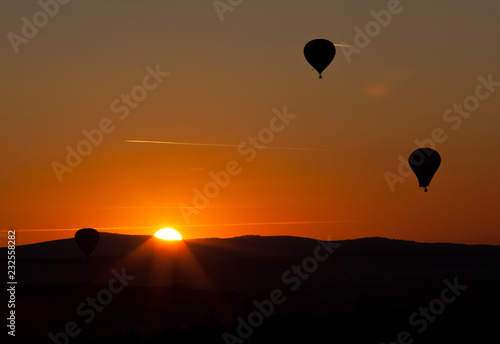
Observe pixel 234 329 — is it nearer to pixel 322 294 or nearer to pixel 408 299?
pixel 408 299

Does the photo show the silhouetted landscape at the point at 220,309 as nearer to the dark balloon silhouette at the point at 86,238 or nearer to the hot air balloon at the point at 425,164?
the dark balloon silhouette at the point at 86,238

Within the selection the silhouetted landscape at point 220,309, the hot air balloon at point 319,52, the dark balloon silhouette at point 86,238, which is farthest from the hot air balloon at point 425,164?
the dark balloon silhouette at point 86,238

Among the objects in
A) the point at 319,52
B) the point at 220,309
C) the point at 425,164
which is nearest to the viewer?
the point at 220,309

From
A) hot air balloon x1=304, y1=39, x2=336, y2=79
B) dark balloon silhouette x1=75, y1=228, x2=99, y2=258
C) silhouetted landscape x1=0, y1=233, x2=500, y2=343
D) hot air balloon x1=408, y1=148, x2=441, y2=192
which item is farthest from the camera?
dark balloon silhouette x1=75, y1=228, x2=99, y2=258

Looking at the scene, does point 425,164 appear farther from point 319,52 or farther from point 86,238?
point 86,238

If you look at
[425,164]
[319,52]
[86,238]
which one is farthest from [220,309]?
[86,238]

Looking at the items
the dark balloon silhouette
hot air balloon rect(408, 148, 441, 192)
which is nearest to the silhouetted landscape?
the dark balloon silhouette

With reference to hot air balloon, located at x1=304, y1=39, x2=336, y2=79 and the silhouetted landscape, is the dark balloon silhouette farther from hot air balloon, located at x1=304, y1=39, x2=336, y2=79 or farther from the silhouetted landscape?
hot air balloon, located at x1=304, y1=39, x2=336, y2=79
